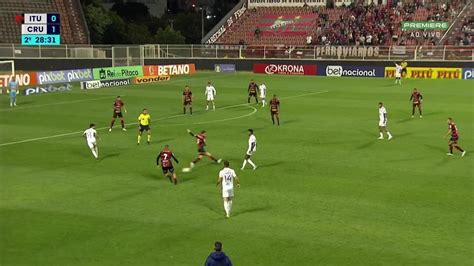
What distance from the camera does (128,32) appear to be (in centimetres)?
9400

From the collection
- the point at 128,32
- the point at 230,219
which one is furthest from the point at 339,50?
the point at 230,219

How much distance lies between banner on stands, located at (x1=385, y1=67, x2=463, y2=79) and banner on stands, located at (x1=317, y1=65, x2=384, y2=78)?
3.49ft

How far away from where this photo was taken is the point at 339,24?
248 feet

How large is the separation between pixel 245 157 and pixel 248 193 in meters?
4.35

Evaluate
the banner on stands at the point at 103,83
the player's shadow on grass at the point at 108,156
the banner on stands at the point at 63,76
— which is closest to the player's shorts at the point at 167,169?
the player's shadow on grass at the point at 108,156

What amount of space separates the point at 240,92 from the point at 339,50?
63.9ft

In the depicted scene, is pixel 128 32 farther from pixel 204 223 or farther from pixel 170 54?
pixel 204 223

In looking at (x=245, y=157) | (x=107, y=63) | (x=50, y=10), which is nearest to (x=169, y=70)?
(x=107, y=63)

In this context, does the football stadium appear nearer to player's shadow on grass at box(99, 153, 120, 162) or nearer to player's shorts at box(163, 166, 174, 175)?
player's shorts at box(163, 166, 174, 175)

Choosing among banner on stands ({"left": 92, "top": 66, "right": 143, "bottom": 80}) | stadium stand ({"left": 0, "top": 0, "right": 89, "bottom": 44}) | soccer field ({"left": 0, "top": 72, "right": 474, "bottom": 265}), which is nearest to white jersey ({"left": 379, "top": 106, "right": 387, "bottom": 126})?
soccer field ({"left": 0, "top": 72, "right": 474, "bottom": 265})

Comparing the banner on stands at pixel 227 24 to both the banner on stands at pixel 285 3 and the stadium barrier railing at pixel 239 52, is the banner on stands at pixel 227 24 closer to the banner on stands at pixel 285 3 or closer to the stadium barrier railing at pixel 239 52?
the banner on stands at pixel 285 3

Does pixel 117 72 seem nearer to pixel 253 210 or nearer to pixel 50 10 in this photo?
pixel 50 10

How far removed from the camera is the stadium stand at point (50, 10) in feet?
239

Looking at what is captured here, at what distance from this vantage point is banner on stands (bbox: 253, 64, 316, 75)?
6669 centimetres
